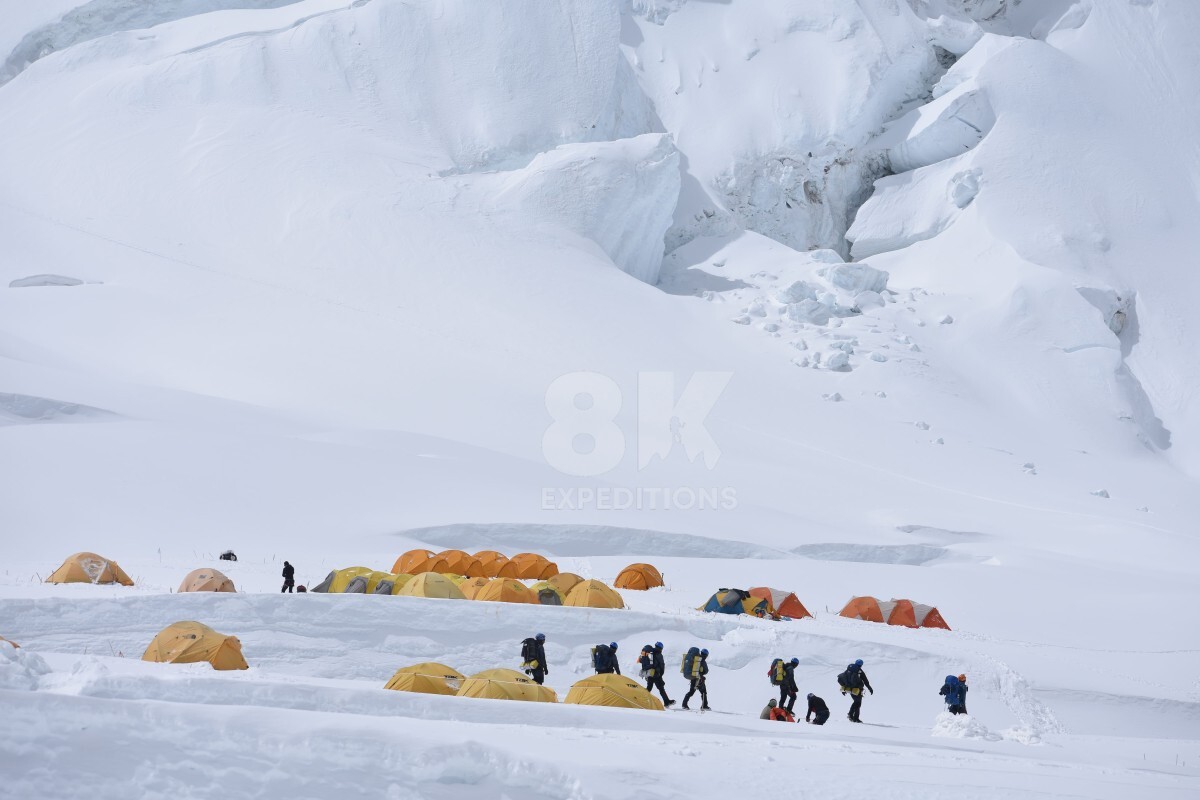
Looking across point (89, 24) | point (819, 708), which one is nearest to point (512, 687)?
point (819, 708)

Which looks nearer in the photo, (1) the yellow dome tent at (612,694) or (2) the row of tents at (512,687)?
(2) the row of tents at (512,687)

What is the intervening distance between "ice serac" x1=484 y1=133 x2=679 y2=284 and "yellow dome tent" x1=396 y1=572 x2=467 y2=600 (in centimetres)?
3287

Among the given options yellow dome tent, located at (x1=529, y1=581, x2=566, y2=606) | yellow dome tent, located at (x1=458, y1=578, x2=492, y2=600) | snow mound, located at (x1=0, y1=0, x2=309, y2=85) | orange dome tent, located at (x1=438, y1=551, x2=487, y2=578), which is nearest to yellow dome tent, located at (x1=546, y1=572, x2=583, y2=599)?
yellow dome tent, located at (x1=529, y1=581, x2=566, y2=606)

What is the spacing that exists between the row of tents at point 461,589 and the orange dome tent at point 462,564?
2.22 meters

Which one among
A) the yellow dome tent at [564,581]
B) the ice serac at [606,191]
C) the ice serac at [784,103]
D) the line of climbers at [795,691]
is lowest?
the line of climbers at [795,691]

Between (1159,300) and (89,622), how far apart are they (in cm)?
5112

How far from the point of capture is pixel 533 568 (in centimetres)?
2142

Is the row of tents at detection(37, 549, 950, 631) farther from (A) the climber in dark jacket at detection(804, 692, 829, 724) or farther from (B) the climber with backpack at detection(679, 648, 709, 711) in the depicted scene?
(A) the climber in dark jacket at detection(804, 692, 829, 724)

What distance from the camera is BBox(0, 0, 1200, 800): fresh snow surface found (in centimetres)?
955

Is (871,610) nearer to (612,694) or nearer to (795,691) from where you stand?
(795,691)

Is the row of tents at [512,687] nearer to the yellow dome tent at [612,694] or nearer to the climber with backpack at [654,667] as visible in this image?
the yellow dome tent at [612,694]

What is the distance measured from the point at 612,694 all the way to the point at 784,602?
8.97 metres

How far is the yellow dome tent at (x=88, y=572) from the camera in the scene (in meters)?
16.6

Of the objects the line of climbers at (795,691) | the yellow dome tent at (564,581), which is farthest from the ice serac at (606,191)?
the line of climbers at (795,691)
